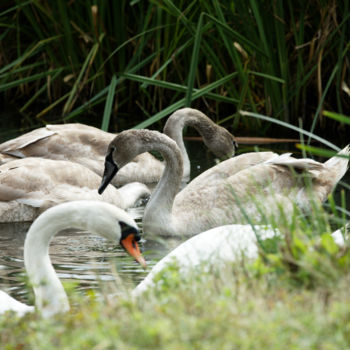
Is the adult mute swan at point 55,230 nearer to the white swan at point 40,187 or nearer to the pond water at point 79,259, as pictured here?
the pond water at point 79,259

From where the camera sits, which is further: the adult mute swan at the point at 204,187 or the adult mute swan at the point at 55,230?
the adult mute swan at the point at 204,187

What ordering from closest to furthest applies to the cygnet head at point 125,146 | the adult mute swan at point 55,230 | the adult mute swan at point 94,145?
the adult mute swan at point 55,230 → the cygnet head at point 125,146 → the adult mute swan at point 94,145

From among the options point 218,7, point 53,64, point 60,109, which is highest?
point 218,7

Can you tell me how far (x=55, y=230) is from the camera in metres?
4.70

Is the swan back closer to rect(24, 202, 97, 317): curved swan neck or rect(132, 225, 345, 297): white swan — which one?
rect(132, 225, 345, 297): white swan

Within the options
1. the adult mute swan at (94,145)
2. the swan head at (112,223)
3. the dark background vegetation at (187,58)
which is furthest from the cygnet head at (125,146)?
the swan head at (112,223)

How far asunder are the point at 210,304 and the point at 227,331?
0.92 feet

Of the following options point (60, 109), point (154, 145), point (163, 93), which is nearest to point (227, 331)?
point (154, 145)

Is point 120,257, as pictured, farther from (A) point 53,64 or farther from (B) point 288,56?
(A) point 53,64

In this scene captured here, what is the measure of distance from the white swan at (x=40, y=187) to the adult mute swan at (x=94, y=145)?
108 centimetres

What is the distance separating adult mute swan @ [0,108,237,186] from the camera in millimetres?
9320

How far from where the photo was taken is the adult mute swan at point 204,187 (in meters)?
7.32

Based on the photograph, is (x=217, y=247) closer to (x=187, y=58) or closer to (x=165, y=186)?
(x=165, y=186)

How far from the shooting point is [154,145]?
7.82 m
